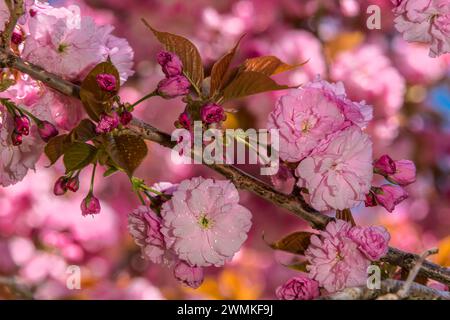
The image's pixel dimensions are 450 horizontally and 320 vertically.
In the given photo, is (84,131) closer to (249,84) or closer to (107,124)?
(107,124)

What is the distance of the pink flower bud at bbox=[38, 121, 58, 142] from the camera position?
0.84 metres

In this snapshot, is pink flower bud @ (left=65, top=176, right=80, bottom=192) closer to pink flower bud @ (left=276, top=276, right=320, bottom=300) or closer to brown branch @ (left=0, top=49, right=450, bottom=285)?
brown branch @ (left=0, top=49, right=450, bottom=285)

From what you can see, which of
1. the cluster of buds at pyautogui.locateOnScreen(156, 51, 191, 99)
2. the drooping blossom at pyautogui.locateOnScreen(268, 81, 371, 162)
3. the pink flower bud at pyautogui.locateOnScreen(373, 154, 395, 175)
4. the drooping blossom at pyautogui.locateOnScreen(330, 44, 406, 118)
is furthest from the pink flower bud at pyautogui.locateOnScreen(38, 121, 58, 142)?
the drooping blossom at pyautogui.locateOnScreen(330, 44, 406, 118)

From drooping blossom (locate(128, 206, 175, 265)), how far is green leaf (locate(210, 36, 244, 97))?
0.13 metres

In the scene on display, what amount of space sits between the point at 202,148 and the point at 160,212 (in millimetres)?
84

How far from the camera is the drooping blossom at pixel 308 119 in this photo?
0.78 metres

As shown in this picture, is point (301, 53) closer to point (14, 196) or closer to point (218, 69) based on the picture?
point (14, 196)

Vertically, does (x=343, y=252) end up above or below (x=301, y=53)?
above

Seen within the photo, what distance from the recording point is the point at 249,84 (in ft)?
2.64

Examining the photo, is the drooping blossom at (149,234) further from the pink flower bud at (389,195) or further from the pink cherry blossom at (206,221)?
the pink flower bud at (389,195)

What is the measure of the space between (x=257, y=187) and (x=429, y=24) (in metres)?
0.24

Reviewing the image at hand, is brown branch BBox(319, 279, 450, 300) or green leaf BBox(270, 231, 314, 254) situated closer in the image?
brown branch BBox(319, 279, 450, 300)
